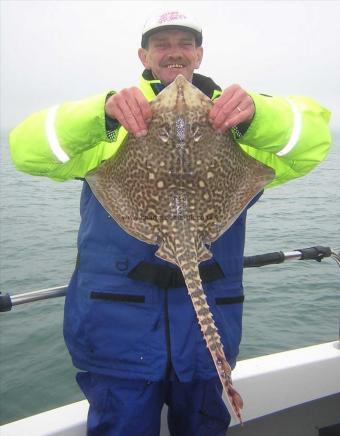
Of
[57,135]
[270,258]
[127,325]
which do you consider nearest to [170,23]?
[57,135]

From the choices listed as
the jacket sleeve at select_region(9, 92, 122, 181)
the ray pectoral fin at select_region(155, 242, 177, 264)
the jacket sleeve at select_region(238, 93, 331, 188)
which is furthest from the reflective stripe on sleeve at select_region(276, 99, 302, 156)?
the jacket sleeve at select_region(9, 92, 122, 181)

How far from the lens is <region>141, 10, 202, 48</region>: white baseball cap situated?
9.53ft

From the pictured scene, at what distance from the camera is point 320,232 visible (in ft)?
50.0

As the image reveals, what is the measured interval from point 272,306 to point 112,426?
22.9 ft

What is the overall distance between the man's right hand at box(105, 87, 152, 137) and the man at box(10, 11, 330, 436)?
22 centimetres

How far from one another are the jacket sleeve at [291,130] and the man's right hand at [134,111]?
2.08 feet

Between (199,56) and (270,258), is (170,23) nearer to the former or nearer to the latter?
(199,56)

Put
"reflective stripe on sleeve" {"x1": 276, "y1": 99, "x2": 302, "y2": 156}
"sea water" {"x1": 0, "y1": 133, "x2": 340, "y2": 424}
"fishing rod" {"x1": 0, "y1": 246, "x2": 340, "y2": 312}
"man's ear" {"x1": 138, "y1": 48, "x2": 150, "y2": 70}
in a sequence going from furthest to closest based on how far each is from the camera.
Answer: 1. "sea water" {"x1": 0, "y1": 133, "x2": 340, "y2": 424}
2. "fishing rod" {"x1": 0, "y1": 246, "x2": 340, "y2": 312}
3. "man's ear" {"x1": 138, "y1": 48, "x2": 150, "y2": 70}
4. "reflective stripe on sleeve" {"x1": 276, "y1": 99, "x2": 302, "y2": 156}

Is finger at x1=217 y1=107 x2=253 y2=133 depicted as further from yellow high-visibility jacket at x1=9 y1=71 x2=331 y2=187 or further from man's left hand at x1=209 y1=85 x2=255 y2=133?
yellow high-visibility jacket at x1=9 y1=71 x2=331 y2=187

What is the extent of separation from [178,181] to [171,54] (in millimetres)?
1035

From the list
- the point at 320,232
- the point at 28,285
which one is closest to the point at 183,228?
the point at 28,285

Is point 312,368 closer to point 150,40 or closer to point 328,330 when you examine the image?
point 150,40

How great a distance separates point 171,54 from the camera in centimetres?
300

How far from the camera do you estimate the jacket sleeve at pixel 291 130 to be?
265 cm
